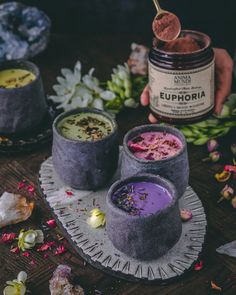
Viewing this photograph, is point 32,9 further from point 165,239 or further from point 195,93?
point 165,239

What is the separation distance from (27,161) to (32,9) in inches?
21.3

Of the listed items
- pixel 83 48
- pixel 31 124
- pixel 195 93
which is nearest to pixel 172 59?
pixel 195 93

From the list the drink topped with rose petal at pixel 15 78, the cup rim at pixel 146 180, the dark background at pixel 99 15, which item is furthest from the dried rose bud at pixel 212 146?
the dark background at pixel 99 15

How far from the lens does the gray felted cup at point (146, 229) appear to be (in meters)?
0.80

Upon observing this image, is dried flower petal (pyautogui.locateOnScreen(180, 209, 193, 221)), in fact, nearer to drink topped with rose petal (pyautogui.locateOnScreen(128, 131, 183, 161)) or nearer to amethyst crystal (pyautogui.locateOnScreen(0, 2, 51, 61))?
drink topped with rose petal (pyautogui.locateOnScreen(128, 131, 183, 161))

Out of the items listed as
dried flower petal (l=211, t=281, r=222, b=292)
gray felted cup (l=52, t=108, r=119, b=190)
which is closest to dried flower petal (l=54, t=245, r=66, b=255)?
gray felted cup (l=52, t=108, r=119, b=190)

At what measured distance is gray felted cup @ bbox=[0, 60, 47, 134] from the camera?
111 cm

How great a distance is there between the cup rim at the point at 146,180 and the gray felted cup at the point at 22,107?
0.33 metres

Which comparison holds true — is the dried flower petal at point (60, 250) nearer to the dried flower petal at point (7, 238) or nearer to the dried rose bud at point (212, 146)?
the dried flower petal at point (7, 238)

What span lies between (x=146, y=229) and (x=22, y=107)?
1.41ft

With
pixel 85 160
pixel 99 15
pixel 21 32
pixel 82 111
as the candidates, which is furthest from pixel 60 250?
pixel 99 15

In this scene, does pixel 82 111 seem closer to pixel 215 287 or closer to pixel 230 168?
pixel 230 168

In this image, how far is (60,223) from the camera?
0.95 meters

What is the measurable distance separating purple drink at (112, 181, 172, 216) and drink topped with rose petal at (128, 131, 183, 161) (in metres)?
0.07
